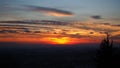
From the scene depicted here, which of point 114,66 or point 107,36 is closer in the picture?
point 114,66

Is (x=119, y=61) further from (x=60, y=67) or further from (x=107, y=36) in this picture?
(x=60, y=67)

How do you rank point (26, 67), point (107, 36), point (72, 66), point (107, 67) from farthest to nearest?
point (72, 66), point (26, 67), point (107, 36), point (107, 67)

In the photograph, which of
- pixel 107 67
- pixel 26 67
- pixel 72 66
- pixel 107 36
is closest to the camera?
pixel 107 67

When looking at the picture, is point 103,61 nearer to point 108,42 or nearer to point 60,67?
point 108,42

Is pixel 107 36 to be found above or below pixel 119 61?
above

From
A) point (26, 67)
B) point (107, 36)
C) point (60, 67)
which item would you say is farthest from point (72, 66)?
point (107, 36)

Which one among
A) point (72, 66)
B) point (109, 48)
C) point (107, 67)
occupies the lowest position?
point (72, 66)
